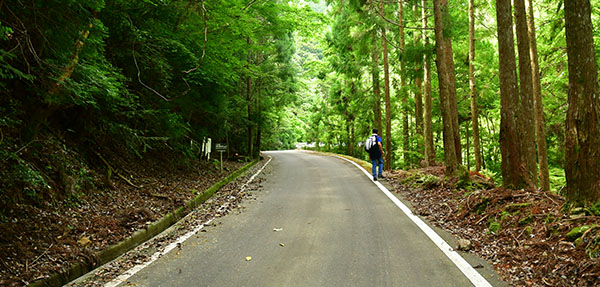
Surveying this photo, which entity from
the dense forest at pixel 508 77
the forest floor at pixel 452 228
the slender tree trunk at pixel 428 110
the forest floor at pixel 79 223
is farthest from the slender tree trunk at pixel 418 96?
the forest floor at pixel 79 223

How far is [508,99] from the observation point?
7.42 m

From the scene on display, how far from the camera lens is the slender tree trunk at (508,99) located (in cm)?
723

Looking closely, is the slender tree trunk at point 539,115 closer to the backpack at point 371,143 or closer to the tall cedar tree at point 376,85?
the backpack at point 371,143

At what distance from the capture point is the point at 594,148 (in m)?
4.71

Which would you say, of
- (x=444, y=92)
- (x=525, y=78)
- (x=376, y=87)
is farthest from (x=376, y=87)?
(x=525, y=78)

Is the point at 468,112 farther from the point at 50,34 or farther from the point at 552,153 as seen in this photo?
the point at 50,34

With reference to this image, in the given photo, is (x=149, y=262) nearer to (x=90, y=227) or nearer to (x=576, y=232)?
(x=90, y=227)

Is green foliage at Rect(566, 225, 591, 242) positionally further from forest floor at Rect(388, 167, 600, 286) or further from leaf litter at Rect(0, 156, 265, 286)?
leaf litter at Rect(0, 156, 265, 286)

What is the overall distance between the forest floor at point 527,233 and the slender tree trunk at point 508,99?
0.73 metres

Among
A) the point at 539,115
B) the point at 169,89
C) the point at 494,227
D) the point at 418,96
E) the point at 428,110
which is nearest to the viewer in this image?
the point at 494,227

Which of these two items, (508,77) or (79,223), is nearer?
(79,223)

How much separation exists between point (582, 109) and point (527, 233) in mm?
1931

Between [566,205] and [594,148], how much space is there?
35.7 inches

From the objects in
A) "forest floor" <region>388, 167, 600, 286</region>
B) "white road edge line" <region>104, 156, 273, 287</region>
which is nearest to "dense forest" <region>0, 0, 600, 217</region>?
"forest floor" <region>388, 167, 600, 286</region>
